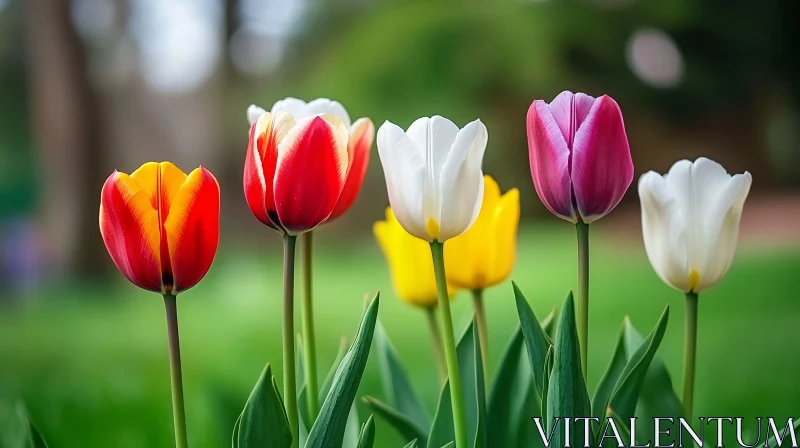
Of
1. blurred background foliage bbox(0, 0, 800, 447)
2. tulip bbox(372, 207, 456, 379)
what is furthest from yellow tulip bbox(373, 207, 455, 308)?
blurred background foliage bbox(0, 0, 800, 447)

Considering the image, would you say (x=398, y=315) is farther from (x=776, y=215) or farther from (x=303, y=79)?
(x=776, y=215)

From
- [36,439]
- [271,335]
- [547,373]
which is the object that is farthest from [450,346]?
[271,335]

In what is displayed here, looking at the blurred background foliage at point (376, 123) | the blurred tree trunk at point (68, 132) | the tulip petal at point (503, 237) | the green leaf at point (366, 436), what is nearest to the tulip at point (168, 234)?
the green leaf at point (366, 436)

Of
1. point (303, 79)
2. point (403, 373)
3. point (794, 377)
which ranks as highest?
point (303, 79)

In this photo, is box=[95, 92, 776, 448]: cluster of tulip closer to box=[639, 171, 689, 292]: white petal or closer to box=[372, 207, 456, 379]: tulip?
box=[639, 171, 689, 292]: white petal

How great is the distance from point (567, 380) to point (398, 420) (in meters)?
0.16

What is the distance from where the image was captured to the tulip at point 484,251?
0.53 m

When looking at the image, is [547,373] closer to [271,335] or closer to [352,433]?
[352,433]

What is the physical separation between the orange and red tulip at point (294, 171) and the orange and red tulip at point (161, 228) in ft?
0.08

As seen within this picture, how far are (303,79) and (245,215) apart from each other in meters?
0.70

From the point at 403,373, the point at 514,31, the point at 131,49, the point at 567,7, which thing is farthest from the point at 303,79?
the point at 403,373

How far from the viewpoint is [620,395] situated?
0.48 meters

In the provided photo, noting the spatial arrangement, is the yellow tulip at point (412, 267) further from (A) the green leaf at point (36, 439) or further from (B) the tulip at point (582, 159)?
(A) the green leaf at point (36, 439)

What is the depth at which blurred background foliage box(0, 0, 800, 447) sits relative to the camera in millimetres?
2127
